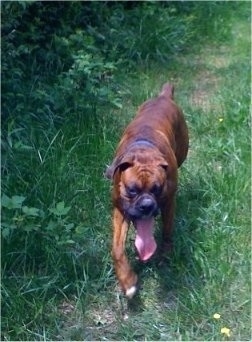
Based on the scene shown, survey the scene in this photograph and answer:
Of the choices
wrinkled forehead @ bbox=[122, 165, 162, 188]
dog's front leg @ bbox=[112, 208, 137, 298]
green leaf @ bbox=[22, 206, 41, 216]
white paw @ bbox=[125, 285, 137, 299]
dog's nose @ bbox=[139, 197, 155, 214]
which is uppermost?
wrinkled forehead @ bbox=[122, 165, 162, 188]

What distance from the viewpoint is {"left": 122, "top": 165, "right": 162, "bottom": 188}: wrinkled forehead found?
3977mm

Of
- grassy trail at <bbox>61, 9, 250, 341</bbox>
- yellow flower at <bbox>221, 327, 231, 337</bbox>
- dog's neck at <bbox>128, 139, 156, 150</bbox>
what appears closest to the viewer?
yellow flower at <bbox>221, 327, 231, 337</bbox>

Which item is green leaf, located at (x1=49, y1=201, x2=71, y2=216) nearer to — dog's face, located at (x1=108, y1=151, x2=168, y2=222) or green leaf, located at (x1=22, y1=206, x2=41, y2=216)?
green leaf, located at (x1=22, y1=206, x2=41, y2=216)

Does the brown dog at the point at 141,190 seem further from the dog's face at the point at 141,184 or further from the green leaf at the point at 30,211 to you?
the green leaf at the point at 30,211

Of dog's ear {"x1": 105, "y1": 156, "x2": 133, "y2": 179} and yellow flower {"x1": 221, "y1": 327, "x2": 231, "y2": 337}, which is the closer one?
yellow flower {"x1": 221, "y1": 327, "x2": 231, "y2": 337}

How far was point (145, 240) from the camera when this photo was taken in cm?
407

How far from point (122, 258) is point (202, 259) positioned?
49 cm

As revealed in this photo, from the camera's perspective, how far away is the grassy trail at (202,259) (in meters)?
4.01

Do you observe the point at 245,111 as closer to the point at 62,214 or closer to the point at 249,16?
the point at 62,214

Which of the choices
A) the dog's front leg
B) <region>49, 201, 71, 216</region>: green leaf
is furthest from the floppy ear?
<region>49, 201, 71, 216</region>: green leaf

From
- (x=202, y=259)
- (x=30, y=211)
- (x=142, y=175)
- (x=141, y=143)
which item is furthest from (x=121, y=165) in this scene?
(x=202, y=259)

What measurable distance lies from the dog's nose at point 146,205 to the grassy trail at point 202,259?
19.9 inches

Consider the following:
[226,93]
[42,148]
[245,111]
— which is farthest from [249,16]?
[42,148]

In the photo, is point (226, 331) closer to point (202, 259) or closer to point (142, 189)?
point (202, 259)
